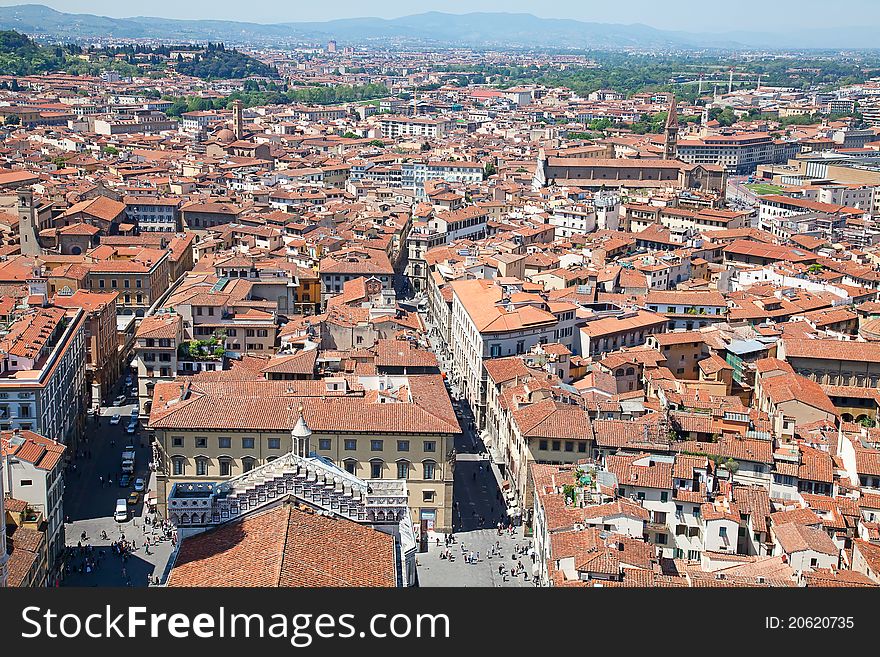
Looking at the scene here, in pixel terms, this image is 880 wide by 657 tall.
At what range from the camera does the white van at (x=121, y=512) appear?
2211cm

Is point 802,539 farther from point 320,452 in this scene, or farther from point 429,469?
point 320,452

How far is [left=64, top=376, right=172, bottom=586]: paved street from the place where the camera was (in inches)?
794

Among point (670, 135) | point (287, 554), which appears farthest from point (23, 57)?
point (287, 554)

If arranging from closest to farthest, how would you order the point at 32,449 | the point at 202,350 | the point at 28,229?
the point at 32,449 < the point at 202,350 < the point at 28,229

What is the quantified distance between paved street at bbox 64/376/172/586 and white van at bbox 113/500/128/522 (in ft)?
0.31

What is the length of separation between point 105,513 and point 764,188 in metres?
58.2

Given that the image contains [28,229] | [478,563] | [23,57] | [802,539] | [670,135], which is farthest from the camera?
[23,57]

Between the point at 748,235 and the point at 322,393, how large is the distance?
30.6 metres

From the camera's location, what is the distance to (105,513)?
2250 centimetres

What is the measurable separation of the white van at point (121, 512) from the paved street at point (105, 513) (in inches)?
3.7

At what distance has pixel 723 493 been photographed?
69.9 ft

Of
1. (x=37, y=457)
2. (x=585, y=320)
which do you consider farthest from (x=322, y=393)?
(x=585, y=320)

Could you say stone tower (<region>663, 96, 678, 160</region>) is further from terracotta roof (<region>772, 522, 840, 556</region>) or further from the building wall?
terracotta roof (<region>772, 522, 840, 556</region>)

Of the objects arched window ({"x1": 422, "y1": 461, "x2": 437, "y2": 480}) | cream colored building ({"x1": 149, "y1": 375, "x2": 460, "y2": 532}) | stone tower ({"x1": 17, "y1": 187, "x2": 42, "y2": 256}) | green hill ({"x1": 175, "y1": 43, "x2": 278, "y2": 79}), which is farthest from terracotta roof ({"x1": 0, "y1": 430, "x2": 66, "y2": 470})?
green hill ({"x1": 175, "y1": 43, "x2": 278, "y2": 79})
